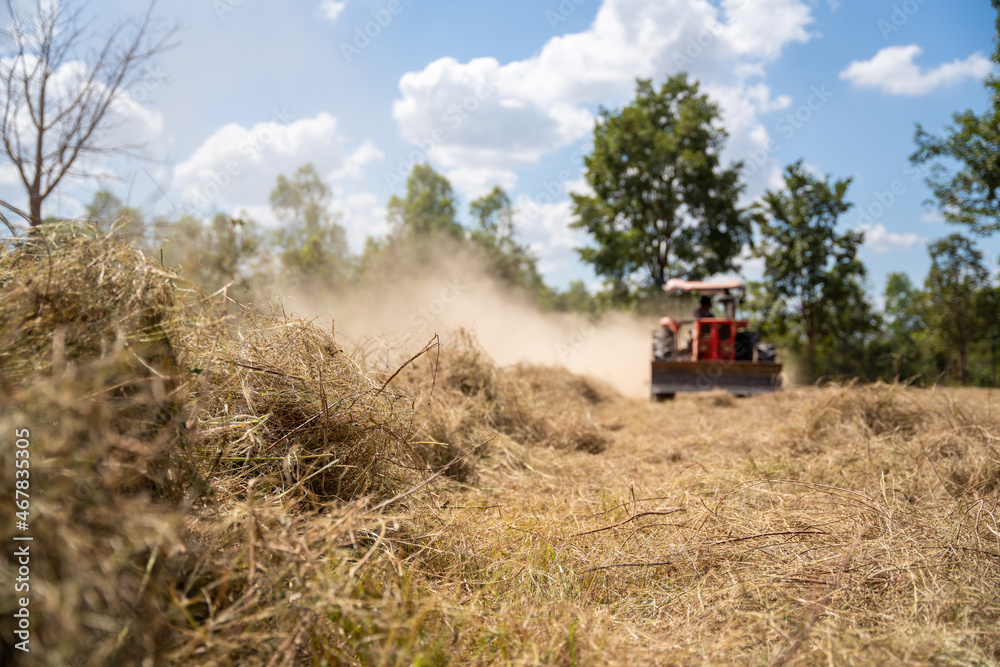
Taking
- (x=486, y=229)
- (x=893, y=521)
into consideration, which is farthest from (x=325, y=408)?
(x=486, y=229)

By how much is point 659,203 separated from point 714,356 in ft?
49.1

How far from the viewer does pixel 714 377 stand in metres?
10.9

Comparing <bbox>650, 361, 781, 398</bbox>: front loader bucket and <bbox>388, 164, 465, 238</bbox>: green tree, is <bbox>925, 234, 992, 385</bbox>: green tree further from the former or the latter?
<bbox>388, 164, 465, 238</bbox>: green tree

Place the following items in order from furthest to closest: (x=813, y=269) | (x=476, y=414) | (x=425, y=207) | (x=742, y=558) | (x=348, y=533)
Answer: (x=425, y=207), (x=813, y=269), (x=476, y=414), (x=742, y=558), (x=348, y=533)

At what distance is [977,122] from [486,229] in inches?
1352

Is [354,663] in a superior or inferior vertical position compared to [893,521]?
inferior

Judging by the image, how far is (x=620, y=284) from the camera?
82.8 feet

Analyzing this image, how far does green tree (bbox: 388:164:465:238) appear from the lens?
41188 mm

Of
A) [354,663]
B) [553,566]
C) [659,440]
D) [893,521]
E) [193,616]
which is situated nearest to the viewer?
[193,616]

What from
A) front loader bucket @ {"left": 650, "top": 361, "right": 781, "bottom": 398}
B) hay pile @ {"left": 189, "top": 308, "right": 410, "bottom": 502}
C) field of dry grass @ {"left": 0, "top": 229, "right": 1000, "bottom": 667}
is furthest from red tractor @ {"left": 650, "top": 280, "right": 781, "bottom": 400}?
hay pile @ {"left": 189, "top": 308, "right": 410, "bottom": 502}

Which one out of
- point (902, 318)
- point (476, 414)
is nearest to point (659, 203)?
point (476, 414)

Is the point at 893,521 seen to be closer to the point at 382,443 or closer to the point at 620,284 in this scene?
the point at 382,443

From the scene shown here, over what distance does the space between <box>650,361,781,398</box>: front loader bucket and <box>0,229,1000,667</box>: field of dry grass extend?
6.59 meters

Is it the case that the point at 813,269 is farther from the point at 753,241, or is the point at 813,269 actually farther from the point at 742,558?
the point at 742,558
